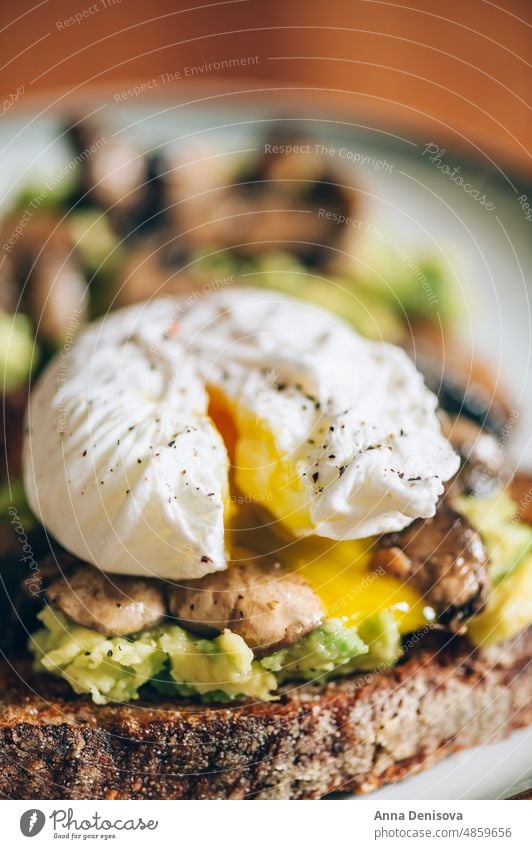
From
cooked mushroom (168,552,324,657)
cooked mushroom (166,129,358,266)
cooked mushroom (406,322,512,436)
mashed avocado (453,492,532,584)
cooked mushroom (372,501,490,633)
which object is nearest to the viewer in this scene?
cooked mushroom (168,552,324,657)

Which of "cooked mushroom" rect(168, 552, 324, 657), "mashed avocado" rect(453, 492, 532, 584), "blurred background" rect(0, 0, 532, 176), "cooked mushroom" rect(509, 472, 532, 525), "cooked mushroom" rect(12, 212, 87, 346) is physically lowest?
"cooked mushroom" rect(168, 552, 324, 657)

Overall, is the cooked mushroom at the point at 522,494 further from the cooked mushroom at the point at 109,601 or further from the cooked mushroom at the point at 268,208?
the cooked mushroom at the point at 268,208

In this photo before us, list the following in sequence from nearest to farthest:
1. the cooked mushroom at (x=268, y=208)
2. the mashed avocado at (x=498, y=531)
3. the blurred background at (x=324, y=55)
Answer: the mashed avocado at (x=498, y=531) < the blurred background at (x=324, y=55) < the cooked mushroom at (x=268, y=208)

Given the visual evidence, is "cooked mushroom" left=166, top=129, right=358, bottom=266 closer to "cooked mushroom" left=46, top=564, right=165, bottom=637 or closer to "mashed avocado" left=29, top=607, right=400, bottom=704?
"cooked mushroom" left=46, top=564, right=165, bottom=637

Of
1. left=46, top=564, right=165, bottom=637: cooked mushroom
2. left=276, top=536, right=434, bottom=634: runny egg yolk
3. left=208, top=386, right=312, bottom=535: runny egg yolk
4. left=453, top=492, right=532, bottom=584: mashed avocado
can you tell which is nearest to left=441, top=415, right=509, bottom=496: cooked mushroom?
left=453, top=492, right=532, bottom=584: mashed avocado

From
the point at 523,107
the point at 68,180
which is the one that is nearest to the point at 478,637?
the point at 523,107

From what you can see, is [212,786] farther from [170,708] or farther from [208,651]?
[208,651]

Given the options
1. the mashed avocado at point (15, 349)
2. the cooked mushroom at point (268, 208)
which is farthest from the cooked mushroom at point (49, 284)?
the cooked mushroom at point (268, 208)
